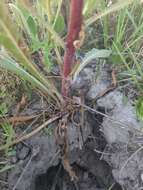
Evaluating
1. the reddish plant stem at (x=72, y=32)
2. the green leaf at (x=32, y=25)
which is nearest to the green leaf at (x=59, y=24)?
the green leaf at (x=32, y=25)

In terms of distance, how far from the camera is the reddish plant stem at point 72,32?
93 cm

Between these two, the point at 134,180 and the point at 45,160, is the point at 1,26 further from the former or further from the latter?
the point at 134,180

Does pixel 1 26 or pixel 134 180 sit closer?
pixel 1 26

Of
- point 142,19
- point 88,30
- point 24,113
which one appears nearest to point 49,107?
point 24,113

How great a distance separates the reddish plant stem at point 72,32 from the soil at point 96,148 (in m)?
0.14

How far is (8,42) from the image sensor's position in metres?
0.93

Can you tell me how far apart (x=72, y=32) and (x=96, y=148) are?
42 cm

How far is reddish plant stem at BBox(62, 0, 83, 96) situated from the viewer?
925 mm

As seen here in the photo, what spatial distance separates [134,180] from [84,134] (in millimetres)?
210

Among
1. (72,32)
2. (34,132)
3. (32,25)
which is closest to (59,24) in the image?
(32,25)

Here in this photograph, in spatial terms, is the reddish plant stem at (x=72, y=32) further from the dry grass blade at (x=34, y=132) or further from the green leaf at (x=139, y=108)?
the green leaf at (x=139, y=108)

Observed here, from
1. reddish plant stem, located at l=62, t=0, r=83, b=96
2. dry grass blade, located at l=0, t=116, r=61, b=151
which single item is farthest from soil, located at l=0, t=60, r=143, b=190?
reddish plant stem, located at l=62, t=0, r=83, b=96

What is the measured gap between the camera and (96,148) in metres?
1.22

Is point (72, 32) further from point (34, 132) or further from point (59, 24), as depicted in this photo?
point (34, 132)
